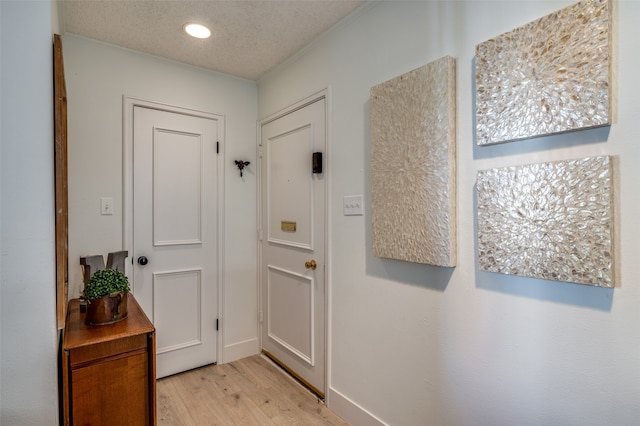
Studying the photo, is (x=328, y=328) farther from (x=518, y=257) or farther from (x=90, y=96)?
(x=90, y=96)

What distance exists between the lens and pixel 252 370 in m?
2.66

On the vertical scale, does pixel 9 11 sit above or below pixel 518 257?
above

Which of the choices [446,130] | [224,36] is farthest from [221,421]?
[224,36]

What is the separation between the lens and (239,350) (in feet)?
9.37

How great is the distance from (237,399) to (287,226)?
1230 millimetres

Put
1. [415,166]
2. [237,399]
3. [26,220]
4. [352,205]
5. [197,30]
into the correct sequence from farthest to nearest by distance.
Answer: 1. [237,399]
2. [197,30]
3. [352,205]
4. [415,166]
5. [26,220]

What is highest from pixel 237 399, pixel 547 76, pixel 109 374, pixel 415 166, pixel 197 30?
pixel 197 30

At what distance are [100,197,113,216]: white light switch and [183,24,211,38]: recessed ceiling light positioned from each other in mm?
1221

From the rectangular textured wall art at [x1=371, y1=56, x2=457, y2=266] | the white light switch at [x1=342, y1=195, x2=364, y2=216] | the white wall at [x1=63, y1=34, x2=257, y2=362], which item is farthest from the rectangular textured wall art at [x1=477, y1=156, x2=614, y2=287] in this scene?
the white wall at [x1=63, y1=34, x2=257, y2=362]

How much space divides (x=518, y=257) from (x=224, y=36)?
2.10 m

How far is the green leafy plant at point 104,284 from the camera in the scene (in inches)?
61.6

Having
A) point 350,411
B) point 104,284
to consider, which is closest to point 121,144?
point 104,284

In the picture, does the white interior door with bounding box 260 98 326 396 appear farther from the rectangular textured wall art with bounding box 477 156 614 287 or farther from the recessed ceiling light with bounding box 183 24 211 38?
the rectangular textured wall art with bounding box 477 156 614 287

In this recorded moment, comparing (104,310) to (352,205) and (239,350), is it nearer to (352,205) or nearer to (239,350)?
(352,205)
